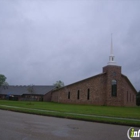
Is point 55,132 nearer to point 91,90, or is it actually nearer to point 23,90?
point 91,90

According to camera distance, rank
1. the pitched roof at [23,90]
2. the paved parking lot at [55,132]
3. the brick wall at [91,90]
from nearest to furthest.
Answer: the paved parking lot at [55,132], the brick wall at [91,90], the pitched roof at [23,90]

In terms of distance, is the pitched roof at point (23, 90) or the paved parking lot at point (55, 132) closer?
the paved parking lot at point (55, 132)

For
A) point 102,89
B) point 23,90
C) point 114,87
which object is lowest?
point 23,90

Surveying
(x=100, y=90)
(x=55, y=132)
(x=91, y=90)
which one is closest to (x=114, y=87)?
(x=100, y=90)

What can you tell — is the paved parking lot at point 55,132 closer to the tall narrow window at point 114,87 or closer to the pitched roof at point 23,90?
the tall narrow window at point 114,87

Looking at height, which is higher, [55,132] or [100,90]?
[100,90]

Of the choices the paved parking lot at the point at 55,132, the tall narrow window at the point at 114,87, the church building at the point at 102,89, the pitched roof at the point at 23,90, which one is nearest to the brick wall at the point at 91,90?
the church building at the point at 102,89

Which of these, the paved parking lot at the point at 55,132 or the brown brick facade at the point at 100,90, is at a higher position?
the brown brick facade at the point at 100,90

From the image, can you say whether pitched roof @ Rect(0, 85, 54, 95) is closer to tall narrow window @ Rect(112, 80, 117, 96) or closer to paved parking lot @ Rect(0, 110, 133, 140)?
tall narrow window @ Rect(112, 80, 117, 96)

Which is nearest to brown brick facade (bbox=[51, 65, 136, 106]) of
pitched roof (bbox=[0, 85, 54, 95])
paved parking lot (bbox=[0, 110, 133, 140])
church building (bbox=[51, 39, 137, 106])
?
church building (bbox=[51, 39, 137, 106])

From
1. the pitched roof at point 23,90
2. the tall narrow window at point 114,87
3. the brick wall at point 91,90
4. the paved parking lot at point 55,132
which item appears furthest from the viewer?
the pitched roof at point 23,90

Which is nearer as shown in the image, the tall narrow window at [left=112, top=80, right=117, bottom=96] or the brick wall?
the brick wall

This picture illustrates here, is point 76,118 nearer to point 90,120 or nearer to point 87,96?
point 90,120

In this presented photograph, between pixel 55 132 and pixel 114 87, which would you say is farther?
pixel 114 87
